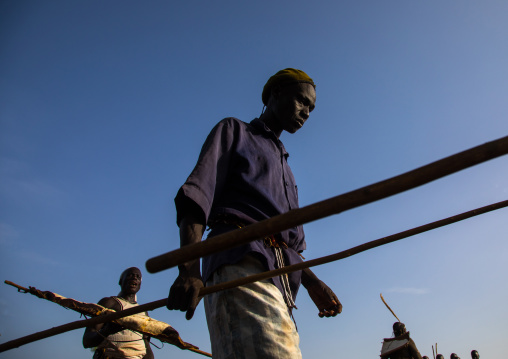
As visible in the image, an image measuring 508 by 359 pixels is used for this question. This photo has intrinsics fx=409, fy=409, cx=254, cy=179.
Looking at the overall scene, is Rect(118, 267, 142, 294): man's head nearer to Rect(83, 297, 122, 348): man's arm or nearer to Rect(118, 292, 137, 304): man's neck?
Rect(118, 292, 137, 304): man's neck

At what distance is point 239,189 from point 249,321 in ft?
2.16

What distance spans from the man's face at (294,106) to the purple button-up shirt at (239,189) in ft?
0.77

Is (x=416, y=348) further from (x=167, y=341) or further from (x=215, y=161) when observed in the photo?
(x=215, y=161)

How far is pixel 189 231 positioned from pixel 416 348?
26.5ft

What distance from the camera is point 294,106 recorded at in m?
2.56

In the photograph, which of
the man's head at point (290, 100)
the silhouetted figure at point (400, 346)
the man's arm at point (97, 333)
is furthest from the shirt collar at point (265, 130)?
the silhouetted figure at point (400, 346)

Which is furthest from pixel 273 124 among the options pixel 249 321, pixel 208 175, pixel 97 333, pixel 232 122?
pixel 97 333

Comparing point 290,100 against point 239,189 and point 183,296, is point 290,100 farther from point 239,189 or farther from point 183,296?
point 183,296

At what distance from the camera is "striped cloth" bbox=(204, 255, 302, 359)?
156cm

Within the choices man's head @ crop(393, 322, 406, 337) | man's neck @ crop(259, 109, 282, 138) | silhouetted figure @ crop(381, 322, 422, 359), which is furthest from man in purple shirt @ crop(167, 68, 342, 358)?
man's head @ crop(393, 322, 406, 337)

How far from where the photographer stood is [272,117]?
2.67 metres

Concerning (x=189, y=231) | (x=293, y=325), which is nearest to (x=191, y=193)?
(x=189, y=231)

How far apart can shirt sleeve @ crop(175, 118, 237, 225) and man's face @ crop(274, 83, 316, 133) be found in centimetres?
43

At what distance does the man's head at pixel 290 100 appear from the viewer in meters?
2.56
